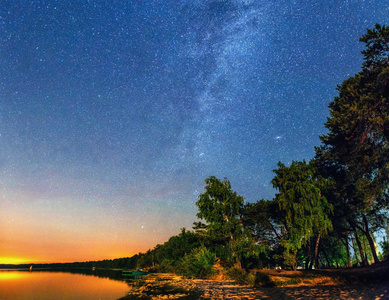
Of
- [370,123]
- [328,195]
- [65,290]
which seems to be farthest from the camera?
[65,290]

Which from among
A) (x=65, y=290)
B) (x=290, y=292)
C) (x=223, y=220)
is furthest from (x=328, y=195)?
(x=65, y=290)

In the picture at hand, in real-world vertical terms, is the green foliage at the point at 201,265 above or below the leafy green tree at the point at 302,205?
below

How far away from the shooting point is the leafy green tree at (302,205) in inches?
1325

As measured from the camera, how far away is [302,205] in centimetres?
3416

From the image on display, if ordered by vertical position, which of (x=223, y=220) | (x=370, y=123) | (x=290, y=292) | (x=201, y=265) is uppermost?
(x=370, y=123)

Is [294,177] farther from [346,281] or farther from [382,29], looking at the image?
[382,29]

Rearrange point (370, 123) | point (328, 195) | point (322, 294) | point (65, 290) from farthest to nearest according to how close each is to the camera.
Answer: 1. point (65, 290)
2. point (328, 195)
3. point (370, 123)
4. point (322, 294)

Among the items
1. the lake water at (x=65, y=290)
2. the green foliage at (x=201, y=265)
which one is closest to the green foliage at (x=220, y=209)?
the green foliage at (x=201, y=265)

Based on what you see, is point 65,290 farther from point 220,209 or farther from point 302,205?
point 302,205

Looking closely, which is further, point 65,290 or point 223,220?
point 65,290

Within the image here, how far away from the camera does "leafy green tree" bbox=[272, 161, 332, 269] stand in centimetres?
3366

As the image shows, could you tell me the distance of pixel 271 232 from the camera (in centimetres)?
5062

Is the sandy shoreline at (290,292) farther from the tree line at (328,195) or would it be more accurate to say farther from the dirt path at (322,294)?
the tree line at (328,195)

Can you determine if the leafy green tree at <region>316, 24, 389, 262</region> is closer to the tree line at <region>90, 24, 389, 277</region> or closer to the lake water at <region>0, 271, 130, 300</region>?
the tree line at <region>90, 24, 389, 277</region>
